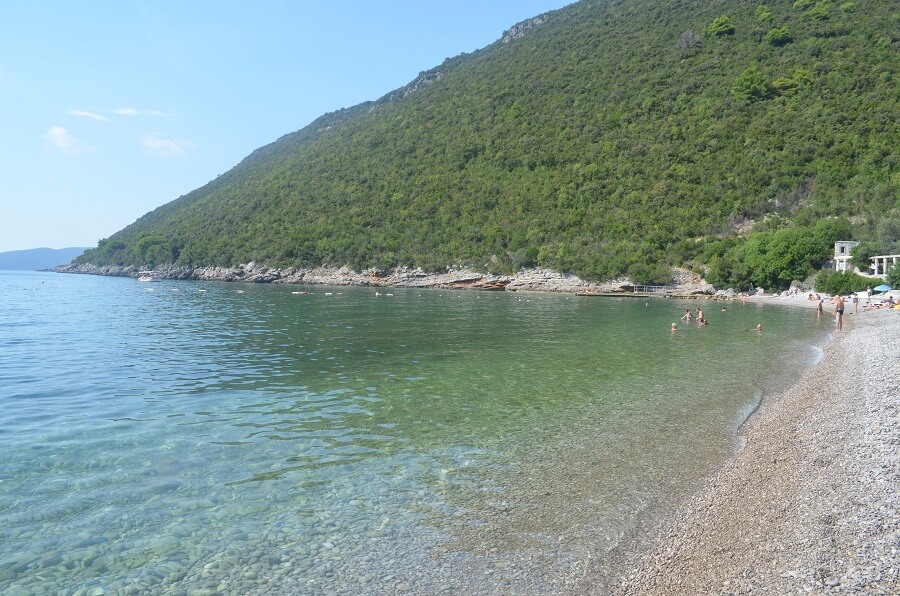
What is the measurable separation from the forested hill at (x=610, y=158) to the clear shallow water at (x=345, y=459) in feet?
219

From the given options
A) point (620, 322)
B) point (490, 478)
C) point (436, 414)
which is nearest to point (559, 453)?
point (490, 478)

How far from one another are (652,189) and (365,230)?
61.6 m

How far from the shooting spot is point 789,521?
7703 mm

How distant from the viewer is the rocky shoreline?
82812 mm

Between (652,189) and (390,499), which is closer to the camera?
(390,499)

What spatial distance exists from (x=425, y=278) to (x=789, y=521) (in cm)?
10122

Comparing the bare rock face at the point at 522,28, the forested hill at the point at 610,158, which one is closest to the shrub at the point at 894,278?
the forested hill at the point at 610,158

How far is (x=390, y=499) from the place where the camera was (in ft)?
30.5

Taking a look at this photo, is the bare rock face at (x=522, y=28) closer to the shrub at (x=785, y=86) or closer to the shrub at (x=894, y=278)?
the shrub at (x=785, y=86)

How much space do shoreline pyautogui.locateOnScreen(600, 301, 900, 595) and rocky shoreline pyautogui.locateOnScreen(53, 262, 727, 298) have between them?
6759 cm

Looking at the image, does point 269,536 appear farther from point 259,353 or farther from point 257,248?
point 257,248

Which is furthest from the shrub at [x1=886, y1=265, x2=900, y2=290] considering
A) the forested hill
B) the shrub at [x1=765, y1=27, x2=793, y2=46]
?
the shrub at [x1=765, y1=27, x2=793, y2=46]

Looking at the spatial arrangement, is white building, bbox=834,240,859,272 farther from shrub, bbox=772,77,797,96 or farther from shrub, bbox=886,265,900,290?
shrub, bbox=772,77,797,96

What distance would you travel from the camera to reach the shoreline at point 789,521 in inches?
245
